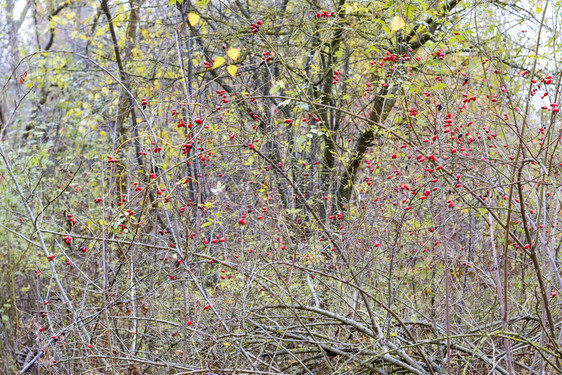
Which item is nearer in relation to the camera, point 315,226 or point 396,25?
point 396,25

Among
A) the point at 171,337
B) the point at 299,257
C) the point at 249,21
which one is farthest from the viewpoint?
the point at 249,21

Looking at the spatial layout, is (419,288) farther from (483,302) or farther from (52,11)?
(52,11)

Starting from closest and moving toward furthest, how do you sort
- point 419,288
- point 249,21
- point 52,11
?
point 419,288
point 249,21
point 52,11

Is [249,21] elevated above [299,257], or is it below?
above

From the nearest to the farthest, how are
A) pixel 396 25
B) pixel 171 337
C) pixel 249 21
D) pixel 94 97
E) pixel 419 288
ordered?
pixel 396 25 → pixel 171 337 → pixel 419 288 → pixel 249 21 → pixel 94 97

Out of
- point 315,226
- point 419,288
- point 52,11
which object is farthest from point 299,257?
point 52,11

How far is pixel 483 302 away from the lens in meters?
3.96

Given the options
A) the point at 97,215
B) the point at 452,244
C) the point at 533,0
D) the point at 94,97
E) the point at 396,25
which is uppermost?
the point at 533,0

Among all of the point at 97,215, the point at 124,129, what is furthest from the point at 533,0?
the point at 124,129

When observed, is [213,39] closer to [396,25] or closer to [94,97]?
[94,97]

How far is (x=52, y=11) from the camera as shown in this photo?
959 cm

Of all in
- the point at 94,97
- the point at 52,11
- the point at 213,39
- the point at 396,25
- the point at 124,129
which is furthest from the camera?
the point at 52,11

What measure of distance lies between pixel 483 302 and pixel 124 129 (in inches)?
220

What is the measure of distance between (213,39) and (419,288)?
3.54 m
